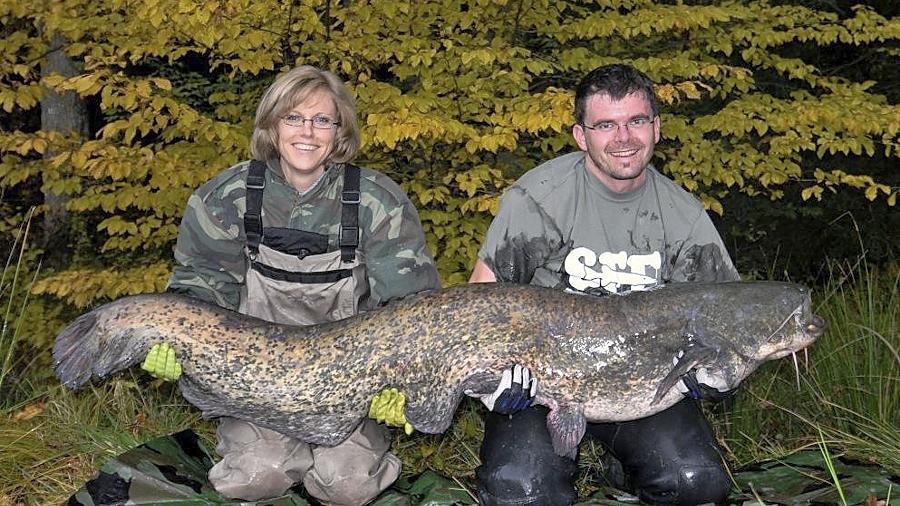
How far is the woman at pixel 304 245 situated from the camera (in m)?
4.00

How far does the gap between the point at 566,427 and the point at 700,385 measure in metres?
0.57

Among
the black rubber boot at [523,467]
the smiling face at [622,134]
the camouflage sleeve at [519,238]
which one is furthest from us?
the camouflage sleeve at [519,238]

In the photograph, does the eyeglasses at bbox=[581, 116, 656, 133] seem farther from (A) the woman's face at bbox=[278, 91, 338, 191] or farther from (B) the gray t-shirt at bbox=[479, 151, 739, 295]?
(A) the woman's face at bbox=[278, 91, 338, 191]

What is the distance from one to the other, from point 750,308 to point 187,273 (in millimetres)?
2443

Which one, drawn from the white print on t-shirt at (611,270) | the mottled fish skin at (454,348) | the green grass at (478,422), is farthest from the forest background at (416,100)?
the mottled fish skin at (454,348)

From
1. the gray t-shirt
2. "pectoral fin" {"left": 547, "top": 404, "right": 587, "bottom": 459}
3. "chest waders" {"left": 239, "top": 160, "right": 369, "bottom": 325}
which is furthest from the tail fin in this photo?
"pectoral fin" {"left": 547, "top": 404, "right": 587, "bottom": 459}

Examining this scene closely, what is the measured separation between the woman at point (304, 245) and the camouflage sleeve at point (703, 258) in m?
1.14

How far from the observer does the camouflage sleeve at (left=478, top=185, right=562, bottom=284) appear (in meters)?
4.05

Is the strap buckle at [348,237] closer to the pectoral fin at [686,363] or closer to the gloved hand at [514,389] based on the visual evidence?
the gloved hand at [514,389]

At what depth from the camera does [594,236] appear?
13.3 feet

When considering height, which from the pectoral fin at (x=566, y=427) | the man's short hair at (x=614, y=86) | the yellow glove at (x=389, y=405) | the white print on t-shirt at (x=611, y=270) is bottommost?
the pectoral fin at (x=566, y=427)

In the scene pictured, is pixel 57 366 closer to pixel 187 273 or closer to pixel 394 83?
pixel 187 273

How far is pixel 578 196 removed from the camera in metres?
4.10

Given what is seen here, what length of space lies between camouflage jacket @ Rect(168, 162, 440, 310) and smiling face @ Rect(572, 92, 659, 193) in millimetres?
913
